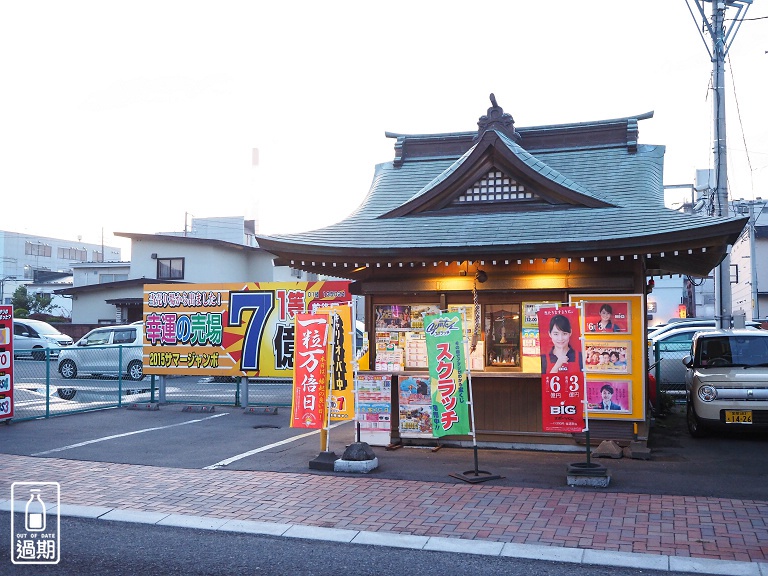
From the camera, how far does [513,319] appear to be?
11328 mm

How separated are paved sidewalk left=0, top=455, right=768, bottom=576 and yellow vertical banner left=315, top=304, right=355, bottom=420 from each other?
1.03 metres

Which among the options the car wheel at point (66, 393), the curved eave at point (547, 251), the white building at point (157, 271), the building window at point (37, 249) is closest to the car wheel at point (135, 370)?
the car wheel at point (66, 393)

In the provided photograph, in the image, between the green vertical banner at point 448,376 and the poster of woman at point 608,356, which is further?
the poster of woman at point 608,356

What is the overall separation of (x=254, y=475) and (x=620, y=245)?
20.3 feet

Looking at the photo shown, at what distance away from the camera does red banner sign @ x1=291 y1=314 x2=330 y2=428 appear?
32.7ft

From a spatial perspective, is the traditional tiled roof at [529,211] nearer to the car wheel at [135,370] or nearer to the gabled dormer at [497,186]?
the gabled dormer at [497,186]

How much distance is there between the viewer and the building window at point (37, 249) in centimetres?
6806

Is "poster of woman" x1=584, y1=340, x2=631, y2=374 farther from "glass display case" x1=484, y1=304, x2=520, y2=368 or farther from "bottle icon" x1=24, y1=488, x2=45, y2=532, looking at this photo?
"bottle icon" x1=24, y1=488, x2=45, y2=532

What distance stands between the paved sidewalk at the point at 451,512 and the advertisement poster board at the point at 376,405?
170 centimetres

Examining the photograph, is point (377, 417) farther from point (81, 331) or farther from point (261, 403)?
point (81, 331)

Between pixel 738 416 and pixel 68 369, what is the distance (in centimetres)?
1603

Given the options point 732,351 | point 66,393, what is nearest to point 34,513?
point 66,393

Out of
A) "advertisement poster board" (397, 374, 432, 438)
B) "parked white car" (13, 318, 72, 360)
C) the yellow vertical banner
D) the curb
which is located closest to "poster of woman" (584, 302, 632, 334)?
"advertisement poster board" (397, 374, 432, 438)

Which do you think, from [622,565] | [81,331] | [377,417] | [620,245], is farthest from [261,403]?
[81,331]
